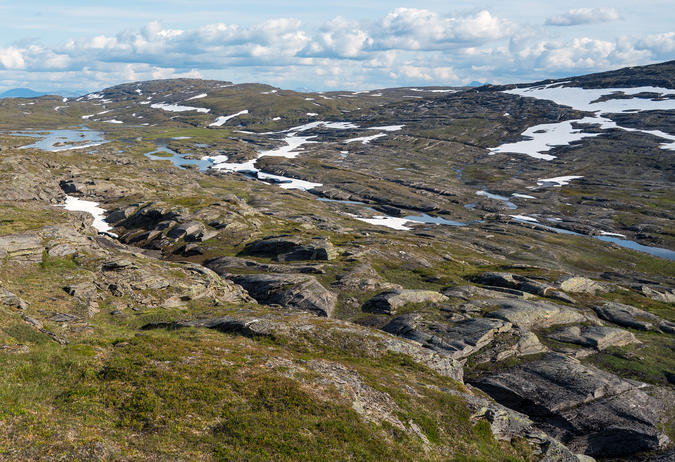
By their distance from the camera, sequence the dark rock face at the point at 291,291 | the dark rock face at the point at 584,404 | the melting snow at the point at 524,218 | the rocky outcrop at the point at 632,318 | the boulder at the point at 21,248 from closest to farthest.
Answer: the dark rock face at the point at 584,404, the boulder at the point at 21,248, the dark rock face at the point at 291,291, the rocky outcrop at the point at 632,318, the melting snow at the point at 524,218

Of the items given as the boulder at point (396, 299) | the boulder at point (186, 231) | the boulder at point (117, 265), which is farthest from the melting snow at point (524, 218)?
the boulder at point (117, 265)

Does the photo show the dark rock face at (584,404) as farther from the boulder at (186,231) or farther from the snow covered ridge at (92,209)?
the snow covered ridge at (92,209)

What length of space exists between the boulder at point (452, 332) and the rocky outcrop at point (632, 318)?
23.4m

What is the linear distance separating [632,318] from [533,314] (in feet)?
63.9

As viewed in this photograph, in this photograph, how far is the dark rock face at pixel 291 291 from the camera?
52.7 m

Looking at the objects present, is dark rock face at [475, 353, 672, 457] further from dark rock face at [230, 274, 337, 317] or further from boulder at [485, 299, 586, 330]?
dark rock face at [230, 274, 337, 317]

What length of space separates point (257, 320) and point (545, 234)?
128381 millimetres

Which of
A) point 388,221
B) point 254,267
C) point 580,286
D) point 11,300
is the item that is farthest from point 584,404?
point 388,221

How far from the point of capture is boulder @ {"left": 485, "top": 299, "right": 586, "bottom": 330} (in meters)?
50.6

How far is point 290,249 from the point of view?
74750mm

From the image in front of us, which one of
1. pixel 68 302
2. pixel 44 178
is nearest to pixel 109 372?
pixel 68 302

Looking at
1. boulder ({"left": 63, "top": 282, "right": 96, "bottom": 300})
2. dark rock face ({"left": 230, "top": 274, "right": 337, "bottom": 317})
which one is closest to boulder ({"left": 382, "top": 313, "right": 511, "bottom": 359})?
dark rock face ({"left": 230, "top": 274, "right": 337, "bottom": 317})

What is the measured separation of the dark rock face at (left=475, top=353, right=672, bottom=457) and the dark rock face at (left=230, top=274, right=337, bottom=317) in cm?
2292

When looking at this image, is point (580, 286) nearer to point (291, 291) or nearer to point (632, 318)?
point (632, 318)
